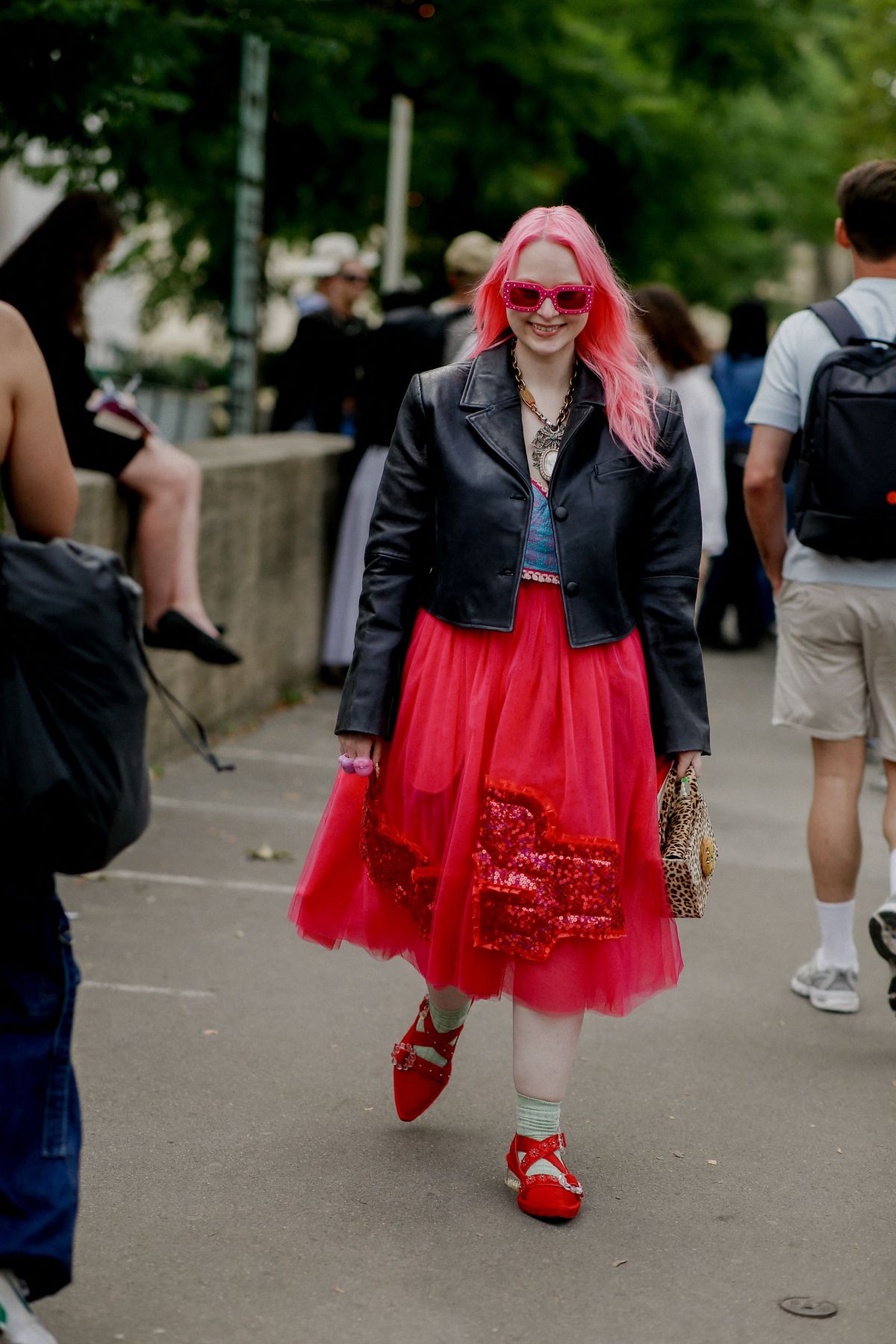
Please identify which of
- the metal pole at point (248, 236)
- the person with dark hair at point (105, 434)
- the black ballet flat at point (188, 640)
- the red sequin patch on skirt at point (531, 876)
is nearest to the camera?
the red sequin patch on skirt at point (531, 876)

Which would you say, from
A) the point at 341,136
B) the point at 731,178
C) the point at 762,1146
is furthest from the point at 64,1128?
the point at 731,178

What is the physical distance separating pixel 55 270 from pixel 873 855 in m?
3.71

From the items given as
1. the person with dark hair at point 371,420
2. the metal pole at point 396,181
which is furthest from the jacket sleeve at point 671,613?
the metal pole at point 396,181

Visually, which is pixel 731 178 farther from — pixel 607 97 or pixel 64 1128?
pixel 64 1128

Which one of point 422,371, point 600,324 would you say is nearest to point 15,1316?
point 600,324

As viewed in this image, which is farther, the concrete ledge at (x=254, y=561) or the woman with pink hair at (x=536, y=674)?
the concrete ledge at (x=254, y=561)

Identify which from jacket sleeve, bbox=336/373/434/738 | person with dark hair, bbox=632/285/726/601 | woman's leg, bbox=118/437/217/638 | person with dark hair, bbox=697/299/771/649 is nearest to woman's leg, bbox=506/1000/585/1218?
jacket sleeve, bbox=336/373/434/738

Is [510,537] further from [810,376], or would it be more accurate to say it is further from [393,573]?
[810,376]

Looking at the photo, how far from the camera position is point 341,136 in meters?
11.9

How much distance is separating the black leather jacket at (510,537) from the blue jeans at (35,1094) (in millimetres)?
965

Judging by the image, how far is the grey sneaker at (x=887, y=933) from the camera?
157 inches

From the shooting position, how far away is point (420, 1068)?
3.96 metres

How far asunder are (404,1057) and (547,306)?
5.34 ft

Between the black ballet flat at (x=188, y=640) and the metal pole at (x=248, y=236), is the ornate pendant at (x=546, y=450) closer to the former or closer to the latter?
the black ballet flat at (x=188, y=640)
